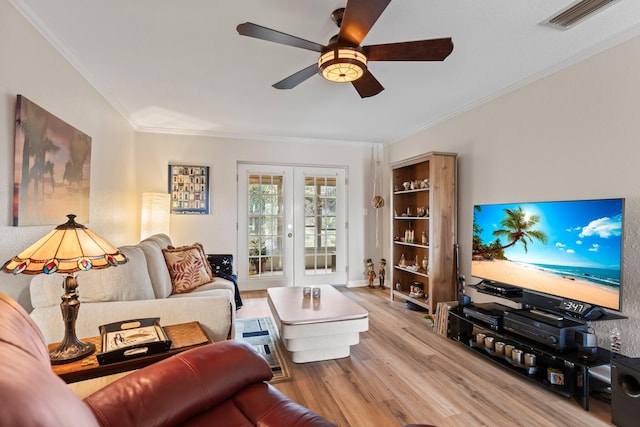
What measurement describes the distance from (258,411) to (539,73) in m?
3.26

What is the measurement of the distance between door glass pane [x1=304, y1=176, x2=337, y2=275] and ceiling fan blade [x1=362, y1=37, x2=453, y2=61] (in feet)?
11.1

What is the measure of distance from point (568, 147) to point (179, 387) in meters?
3.10

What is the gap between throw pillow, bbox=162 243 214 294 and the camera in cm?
302

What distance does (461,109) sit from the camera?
367 centimetres

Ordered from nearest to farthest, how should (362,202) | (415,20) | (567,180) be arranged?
(415,20) → (567,180) → (362,202)

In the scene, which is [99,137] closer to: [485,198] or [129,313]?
[129,313]

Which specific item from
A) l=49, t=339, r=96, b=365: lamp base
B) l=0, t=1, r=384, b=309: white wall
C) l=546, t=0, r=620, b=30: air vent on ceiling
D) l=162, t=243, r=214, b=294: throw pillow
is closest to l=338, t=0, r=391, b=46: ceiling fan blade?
l=546, t=0, r=620, b=30: air vent on ceiling

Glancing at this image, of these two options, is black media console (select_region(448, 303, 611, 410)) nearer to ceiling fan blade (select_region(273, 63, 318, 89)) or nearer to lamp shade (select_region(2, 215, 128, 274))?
ceiling fan blade (select_region(273, 63, 318, 89))

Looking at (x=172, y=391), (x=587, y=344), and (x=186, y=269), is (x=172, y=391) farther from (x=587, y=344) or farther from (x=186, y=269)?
(x=587, y=344)

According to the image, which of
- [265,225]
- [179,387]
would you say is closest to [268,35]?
[179,387]

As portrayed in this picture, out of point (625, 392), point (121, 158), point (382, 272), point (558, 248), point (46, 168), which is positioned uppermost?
point (121, 158)

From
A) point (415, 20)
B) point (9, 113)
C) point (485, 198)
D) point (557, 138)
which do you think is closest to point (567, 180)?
point (557, 138)

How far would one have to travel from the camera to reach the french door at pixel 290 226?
5.00m

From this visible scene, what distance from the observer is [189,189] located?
468 cm
